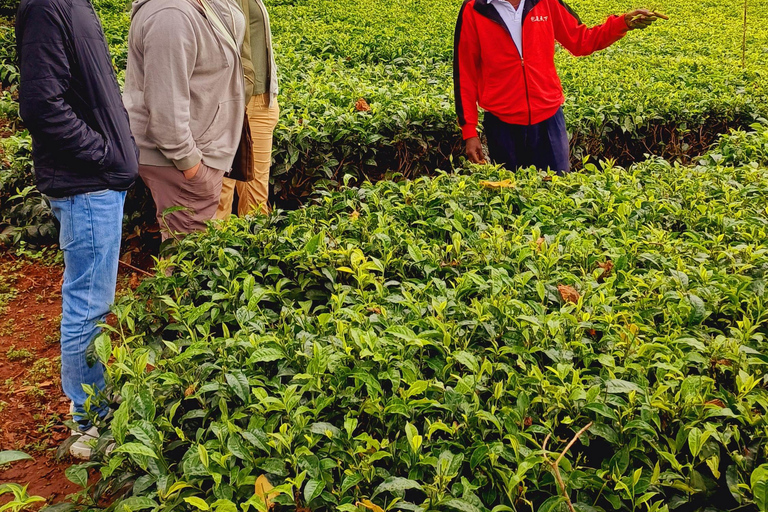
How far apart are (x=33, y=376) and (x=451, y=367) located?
2740 mm

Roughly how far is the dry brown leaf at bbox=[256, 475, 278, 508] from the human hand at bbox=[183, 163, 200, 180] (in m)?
2.03

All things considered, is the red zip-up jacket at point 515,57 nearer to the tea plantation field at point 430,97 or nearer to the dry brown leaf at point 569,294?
the tea plantation field at point 430,97

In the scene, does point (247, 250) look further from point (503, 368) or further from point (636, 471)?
point (636, 471)

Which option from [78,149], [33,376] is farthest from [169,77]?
[33,376]

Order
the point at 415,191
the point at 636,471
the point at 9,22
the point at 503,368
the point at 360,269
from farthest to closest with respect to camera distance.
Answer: the point at 9,22, the point at 415,191, the point at 360,269, the point at 503,368, the point at 636,471

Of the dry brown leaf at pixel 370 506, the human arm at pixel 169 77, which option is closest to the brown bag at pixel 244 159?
the human arm at pixel 169 77

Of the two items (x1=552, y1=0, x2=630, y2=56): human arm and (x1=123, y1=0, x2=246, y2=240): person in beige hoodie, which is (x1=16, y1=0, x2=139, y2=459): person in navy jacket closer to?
(x1=123, y1=0, x2=246, y2=240): person in beige hoodie

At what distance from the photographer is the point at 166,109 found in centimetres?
305

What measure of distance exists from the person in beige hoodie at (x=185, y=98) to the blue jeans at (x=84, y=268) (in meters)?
0.25

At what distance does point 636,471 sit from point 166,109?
8.09ft

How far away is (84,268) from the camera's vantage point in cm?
277

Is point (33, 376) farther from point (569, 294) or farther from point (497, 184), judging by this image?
point (569, 294)

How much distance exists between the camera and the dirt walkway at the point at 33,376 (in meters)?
3.05

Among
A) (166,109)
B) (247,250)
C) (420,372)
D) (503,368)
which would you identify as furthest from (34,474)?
(503,368)
